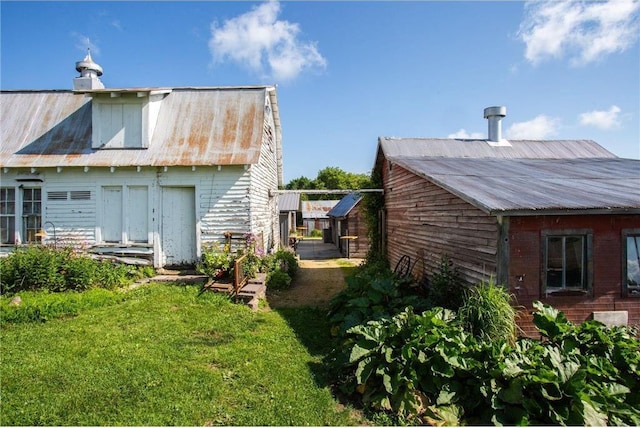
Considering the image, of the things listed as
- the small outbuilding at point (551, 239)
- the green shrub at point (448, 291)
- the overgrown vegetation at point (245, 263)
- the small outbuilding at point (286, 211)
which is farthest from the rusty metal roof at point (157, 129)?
the small outbuilding at point (286, 211)

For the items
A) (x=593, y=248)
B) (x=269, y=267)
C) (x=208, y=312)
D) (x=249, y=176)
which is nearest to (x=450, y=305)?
(x=593, y=248)

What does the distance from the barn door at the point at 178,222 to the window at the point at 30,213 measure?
4.25m

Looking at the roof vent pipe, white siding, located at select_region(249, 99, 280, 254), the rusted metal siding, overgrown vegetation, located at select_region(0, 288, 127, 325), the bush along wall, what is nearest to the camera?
the bush along wall

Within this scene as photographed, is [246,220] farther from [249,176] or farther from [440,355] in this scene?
[440,355]

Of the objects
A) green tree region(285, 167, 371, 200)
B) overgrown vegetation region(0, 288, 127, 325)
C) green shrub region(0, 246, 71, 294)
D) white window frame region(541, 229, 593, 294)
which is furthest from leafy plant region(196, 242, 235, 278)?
green tree region(285, 167, 371, 200)

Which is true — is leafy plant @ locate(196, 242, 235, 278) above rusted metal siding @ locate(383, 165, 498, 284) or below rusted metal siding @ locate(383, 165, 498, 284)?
below

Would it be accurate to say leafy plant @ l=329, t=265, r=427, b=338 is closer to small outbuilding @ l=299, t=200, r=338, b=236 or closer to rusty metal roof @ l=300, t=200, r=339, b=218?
small outbuilding @ l=299, t=200, r=338, b=236

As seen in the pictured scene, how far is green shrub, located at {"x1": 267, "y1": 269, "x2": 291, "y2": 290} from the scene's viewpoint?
436 inches

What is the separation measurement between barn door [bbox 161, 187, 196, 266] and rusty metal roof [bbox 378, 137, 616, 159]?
7.76 m

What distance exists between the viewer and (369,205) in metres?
15.6

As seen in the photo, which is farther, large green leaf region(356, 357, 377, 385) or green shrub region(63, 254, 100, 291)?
green shrub region(63, 254, 100, 291)

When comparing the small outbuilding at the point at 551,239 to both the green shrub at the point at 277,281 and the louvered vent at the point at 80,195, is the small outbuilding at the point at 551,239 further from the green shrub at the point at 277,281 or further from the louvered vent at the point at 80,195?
→ the louvered vent at the point at 80,195

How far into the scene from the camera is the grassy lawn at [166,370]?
425 centimetres

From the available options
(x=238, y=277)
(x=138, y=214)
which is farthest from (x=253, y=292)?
(x=138, y=214)
